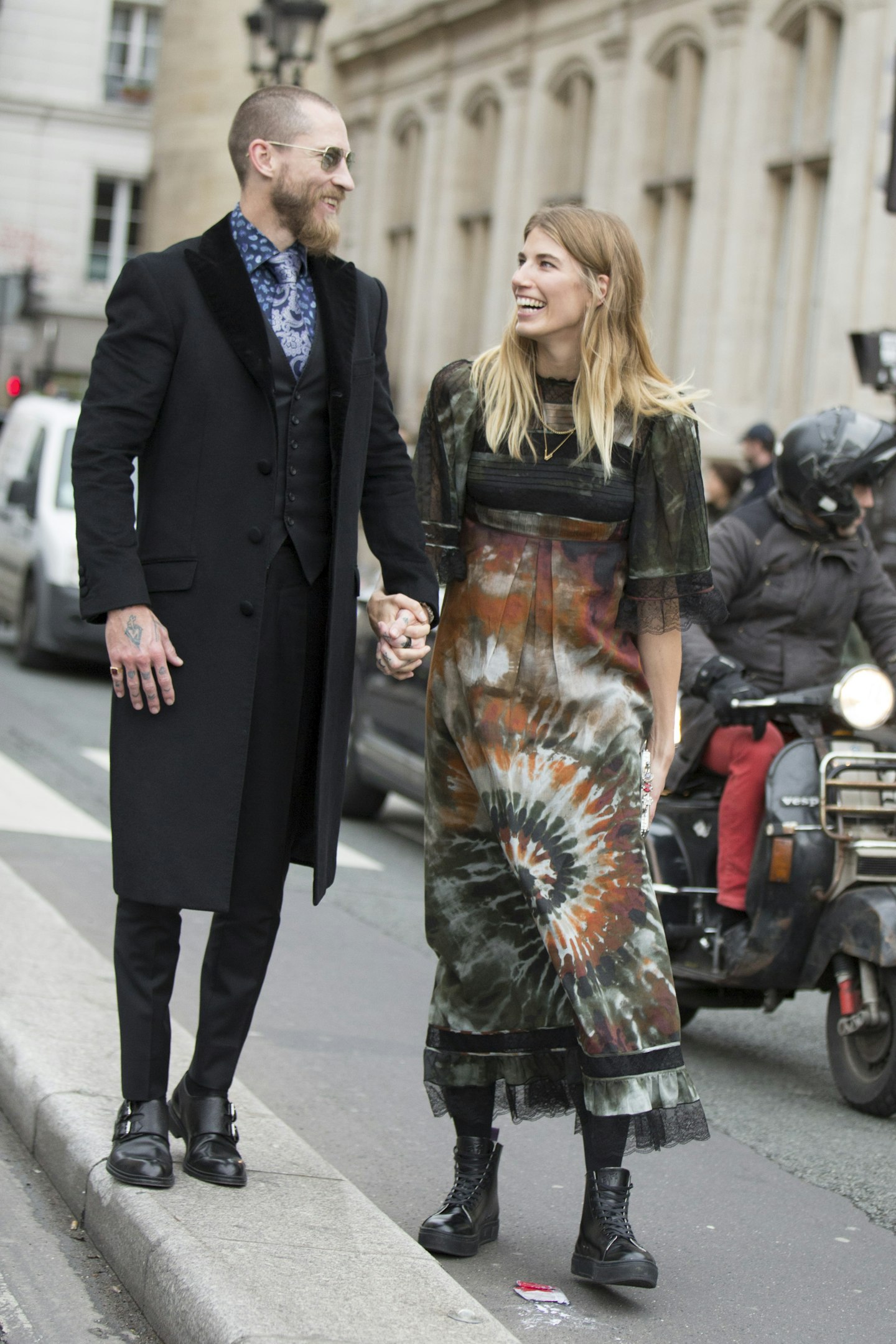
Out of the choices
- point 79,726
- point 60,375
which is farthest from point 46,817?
point 60,375

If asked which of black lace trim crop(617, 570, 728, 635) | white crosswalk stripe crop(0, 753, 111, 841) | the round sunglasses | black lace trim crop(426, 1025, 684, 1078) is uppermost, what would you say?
the round sunglasses

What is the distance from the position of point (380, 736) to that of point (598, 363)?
6679 millimetres

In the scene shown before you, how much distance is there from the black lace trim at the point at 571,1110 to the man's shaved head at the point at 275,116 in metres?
1.83

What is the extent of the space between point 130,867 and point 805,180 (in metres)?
16.5

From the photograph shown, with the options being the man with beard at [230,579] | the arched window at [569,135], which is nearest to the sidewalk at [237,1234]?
the man with beard at [230,579]

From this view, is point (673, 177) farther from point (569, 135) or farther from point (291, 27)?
point (291, 27)

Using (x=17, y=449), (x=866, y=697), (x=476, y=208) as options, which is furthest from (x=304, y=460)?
(x=476, y=208)

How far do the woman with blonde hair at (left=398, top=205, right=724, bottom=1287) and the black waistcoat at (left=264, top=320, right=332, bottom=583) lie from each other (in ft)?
0.74

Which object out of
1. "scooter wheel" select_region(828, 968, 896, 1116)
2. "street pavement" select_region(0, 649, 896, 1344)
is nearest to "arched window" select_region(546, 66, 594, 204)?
"street pavement" select_region(0, 649, 896, 1344)

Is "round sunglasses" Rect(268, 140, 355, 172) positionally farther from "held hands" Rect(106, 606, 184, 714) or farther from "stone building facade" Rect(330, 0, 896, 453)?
"stone building facade" Rect(330, 0, 896, 453)

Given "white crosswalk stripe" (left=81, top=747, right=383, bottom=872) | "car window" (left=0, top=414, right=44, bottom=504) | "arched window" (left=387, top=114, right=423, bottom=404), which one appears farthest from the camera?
"arched window" (left=387, top=114, right=423, bottom=404)

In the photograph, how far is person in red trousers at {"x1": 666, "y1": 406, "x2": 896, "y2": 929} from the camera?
5941 millimetres

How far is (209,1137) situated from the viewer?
4051 mm

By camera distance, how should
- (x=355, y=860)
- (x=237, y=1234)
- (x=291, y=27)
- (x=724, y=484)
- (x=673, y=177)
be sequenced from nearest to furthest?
(x=237, y=1234)
(x=355, y=860)
(x=724, y=484)
(x=291, y=27)
(x=673, y=177)
